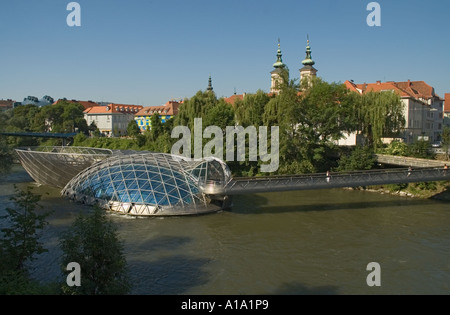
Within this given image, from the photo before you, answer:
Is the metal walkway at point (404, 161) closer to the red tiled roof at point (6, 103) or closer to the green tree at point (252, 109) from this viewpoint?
the green tree at point (252, 109)

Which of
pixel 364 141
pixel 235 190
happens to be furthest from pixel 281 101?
pixel 235 190

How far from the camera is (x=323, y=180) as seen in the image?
85.7 feet

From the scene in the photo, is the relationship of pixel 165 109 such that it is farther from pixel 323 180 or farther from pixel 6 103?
pixel 6 103

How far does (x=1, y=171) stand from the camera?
80.2 feet

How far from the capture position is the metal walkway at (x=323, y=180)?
970 inches

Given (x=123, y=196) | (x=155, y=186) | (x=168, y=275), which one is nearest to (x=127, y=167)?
(x=123, y=196)

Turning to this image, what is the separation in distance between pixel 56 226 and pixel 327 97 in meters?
34.7

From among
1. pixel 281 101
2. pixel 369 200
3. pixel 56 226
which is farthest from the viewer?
pixel 281 101

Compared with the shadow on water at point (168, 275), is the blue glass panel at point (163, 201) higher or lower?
higher

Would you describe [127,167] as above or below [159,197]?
above

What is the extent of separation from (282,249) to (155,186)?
34.7 ft

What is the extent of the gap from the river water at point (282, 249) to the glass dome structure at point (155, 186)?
928 mm

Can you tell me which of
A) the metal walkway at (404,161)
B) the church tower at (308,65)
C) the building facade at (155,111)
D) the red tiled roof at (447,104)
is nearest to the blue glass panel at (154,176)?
the metal walkway at (404,161)
